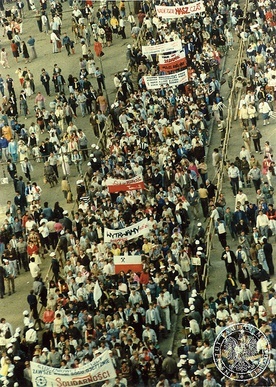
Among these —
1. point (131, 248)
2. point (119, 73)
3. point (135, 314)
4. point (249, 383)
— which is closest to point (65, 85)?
point (119, 73)

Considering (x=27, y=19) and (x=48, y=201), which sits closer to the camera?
(x=48, y=201)

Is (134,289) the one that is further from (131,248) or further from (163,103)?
(163,103)

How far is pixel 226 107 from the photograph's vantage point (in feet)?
173

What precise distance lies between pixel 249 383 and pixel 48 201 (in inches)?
669

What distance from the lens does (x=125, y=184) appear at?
4425 cm

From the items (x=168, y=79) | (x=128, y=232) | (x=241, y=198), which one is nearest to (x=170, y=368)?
(x=128, y=232)

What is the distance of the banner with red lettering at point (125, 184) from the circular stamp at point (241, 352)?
9.64 metres

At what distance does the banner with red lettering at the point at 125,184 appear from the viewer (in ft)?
145

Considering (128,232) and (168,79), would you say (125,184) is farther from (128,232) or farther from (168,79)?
(168,79)

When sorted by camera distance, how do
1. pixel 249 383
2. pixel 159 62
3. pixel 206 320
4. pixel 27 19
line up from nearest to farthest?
pixel 249 383
pixel 206 320
pixel 159 62
pixel 27 19

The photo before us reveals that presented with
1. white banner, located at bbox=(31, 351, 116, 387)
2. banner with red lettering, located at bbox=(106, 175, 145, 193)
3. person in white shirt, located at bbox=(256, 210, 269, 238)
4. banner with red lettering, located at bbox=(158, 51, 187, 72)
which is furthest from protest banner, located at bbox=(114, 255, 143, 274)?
banner with red lettering, located at bbox=(158, 51, 187, 72)

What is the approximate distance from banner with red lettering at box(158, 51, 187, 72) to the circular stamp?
17.7 meters

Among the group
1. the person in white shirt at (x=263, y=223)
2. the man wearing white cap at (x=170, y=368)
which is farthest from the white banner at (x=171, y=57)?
the man wearing white cap at (x=170, y=368)

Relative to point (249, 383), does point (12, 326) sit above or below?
below
